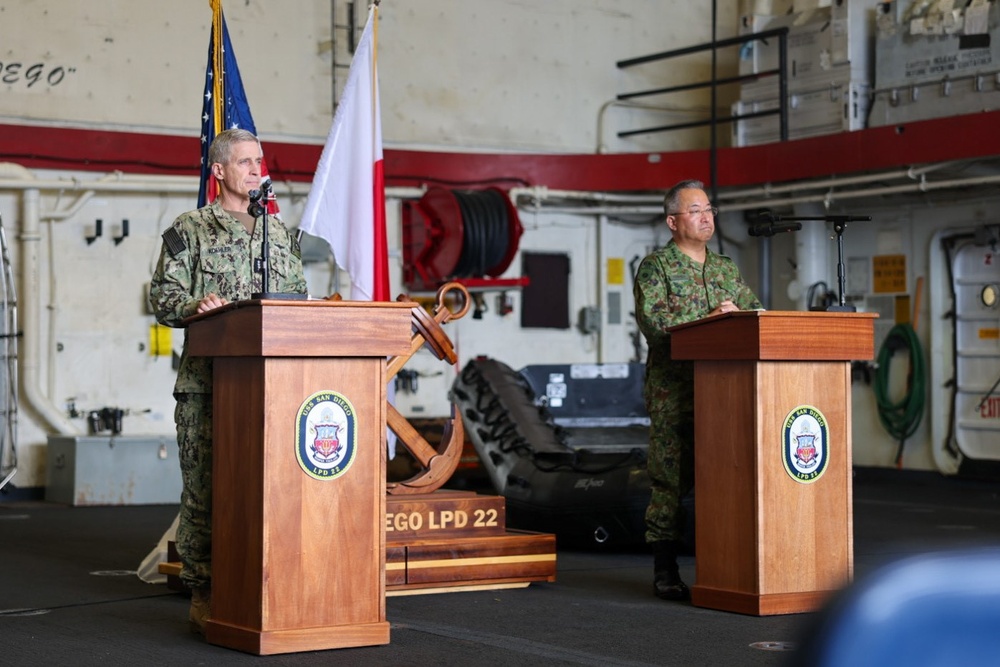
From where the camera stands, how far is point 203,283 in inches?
159

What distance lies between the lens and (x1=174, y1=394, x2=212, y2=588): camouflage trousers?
157 inches

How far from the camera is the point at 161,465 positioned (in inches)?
359

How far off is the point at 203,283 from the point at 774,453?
6.38ft

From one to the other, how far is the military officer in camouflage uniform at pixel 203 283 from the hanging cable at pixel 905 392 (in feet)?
24.8

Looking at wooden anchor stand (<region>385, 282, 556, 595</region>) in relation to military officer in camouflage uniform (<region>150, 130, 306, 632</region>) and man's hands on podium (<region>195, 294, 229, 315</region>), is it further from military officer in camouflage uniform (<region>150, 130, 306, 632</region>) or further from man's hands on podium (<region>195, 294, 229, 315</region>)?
man's hands on podium (<region>195, 294, 229, 315</region>)

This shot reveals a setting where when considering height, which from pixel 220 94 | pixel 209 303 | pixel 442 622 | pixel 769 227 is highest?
pixel 220 94

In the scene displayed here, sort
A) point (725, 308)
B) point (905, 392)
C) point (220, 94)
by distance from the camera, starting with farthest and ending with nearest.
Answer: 1. point (905, 392)
2. point (220, 94)
3. point (725, 308)

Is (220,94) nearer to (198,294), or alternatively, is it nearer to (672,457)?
(198,294)

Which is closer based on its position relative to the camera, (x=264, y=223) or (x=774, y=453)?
(x=264, y=223)

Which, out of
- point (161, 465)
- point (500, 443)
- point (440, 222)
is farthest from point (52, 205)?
point (500, 443)

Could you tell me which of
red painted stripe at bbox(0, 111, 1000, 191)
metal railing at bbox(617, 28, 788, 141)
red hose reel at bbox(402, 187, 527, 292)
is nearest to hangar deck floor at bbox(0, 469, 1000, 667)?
red painted stripe at bbox(0, 111, 1000, 191)

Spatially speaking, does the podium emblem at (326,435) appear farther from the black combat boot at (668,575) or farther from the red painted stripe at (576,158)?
the red painted stripe at (576,158)

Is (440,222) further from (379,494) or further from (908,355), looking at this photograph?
(379,494)

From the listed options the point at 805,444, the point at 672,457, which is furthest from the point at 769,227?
the point at 672,457
